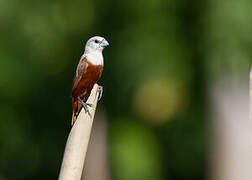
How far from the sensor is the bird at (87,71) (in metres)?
0.58

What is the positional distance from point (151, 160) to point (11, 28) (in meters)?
0.92

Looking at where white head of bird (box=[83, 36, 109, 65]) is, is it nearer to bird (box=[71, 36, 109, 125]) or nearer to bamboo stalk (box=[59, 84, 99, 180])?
bird (box=[71, 36, 109, 125])

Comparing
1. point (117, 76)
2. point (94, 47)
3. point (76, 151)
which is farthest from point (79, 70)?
point (117, 76)

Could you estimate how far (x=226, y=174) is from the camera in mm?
254

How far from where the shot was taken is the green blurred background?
7.59 ft

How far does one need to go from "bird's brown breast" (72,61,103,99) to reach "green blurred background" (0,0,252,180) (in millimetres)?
1537

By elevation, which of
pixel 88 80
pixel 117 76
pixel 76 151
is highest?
pixel 117 76

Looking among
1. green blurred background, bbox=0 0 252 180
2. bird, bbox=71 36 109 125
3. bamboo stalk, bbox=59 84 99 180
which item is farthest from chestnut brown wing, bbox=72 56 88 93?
green blurred background, bbox=0 0 252 180

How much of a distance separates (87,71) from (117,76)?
167 centimetres

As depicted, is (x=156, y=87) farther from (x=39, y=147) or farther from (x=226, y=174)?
(x=226, y=174)

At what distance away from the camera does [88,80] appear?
0.59 metres

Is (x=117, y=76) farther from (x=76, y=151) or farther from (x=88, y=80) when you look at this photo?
(x=76, y=151)

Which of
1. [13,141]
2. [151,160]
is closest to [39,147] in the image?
[13,141]

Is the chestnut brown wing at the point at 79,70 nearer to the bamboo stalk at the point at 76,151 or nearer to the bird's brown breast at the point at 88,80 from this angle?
the bird's brown breast at the point at 88,80
